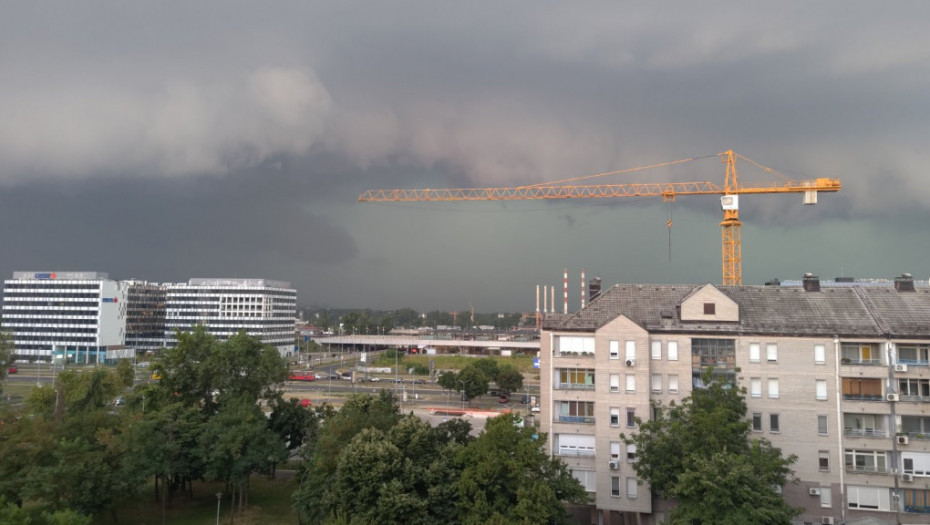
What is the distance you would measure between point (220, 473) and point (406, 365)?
4136 inches

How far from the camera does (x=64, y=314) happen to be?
16925 cm

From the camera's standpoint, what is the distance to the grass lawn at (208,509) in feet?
139

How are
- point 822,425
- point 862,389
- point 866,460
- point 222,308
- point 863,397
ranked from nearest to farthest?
point 866,460 → point 863,397 → point 862,389 → point 822,425 → point 222,308

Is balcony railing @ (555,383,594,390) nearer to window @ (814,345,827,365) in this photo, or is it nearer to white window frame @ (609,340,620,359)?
white window frame @ (609,340,620,359)

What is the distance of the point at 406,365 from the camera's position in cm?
14575

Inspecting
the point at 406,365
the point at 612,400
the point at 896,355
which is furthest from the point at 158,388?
the point at 406,365

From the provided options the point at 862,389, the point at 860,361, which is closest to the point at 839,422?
the point at 862,389

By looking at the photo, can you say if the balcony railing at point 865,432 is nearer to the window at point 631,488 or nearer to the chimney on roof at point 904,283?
the chimney on roof at point 904,283

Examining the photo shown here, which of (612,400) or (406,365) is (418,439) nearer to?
(612,400)

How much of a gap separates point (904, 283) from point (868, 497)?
52.6 ft

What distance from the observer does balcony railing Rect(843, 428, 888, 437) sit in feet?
119

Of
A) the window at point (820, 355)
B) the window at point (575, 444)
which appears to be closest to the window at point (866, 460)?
the window at point (820, 355)

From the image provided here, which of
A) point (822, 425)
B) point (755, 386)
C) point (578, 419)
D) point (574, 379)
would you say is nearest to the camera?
point (822, 425)

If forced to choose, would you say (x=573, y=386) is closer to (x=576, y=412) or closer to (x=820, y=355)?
(x=576, y=412)
